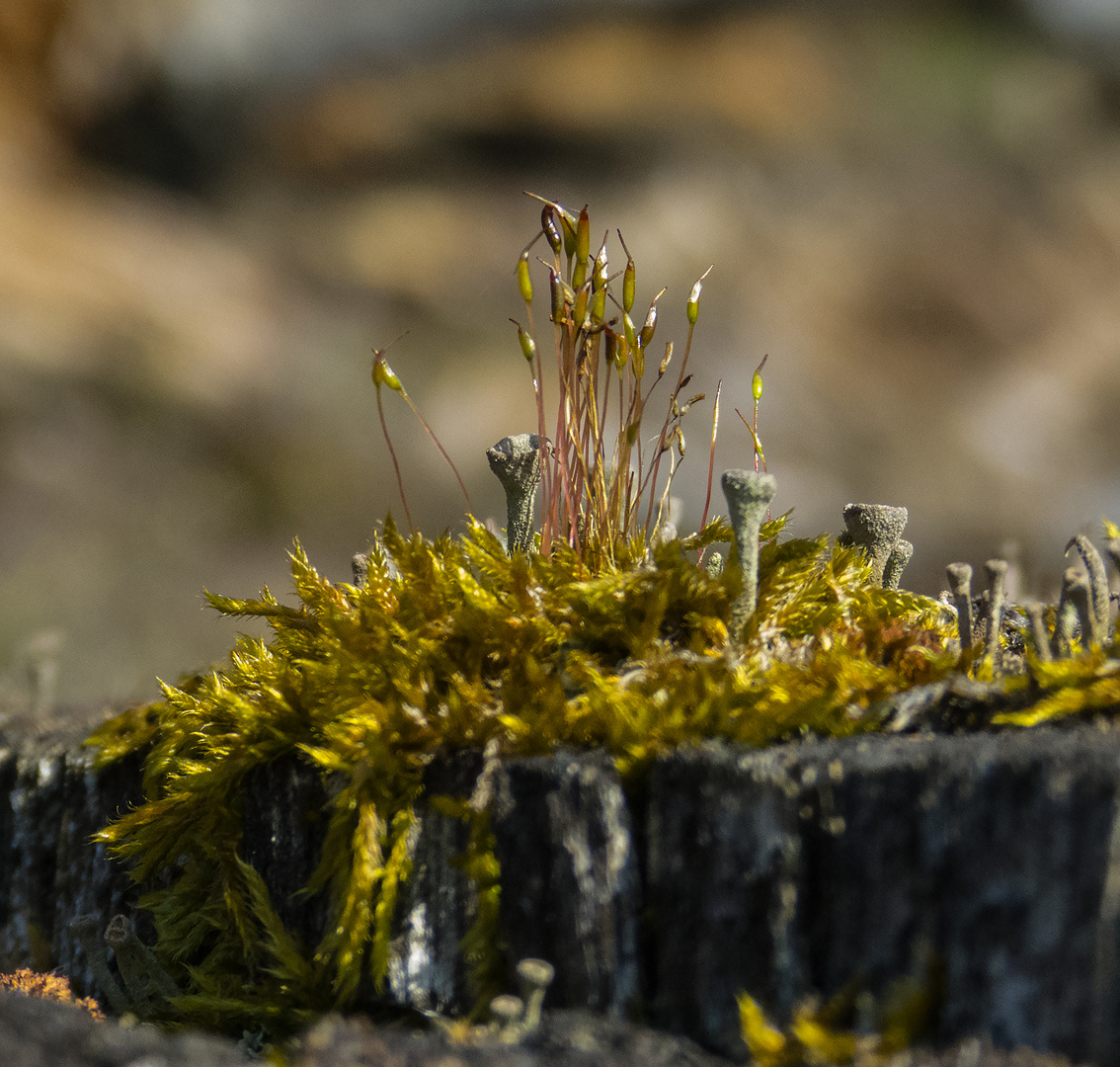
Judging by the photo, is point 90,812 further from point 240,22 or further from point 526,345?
point 240,22

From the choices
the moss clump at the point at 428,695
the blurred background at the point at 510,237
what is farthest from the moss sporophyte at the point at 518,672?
the blurred background at the point at 510,237

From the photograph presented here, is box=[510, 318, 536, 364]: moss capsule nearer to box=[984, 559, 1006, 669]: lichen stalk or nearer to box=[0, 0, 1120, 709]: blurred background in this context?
box=[984, 559, 1006, 669]: lichen stalk

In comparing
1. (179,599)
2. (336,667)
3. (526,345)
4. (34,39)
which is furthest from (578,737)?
(34,39)

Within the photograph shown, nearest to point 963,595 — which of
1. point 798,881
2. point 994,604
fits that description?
point 994,604

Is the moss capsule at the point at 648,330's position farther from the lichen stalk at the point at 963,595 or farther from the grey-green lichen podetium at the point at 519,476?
the lichen stalk at the point at 963,595

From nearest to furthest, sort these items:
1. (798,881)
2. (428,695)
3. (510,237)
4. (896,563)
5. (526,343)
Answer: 1. (798,881)
2. (428,695)
3. (526,343)
4. (896,563)
5. (510,237)

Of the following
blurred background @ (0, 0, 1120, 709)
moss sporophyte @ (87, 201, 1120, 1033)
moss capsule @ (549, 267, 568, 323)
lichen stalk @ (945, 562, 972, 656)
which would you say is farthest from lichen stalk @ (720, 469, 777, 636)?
blurred background @ (0, 0, 1120, 709)

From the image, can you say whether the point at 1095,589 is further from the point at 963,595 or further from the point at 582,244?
the point at 582,244
